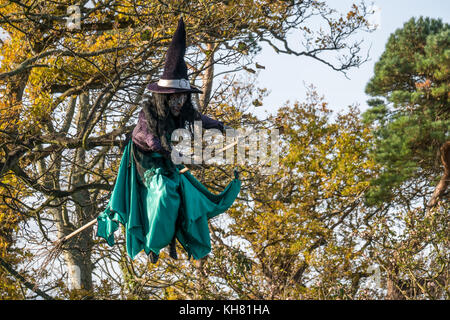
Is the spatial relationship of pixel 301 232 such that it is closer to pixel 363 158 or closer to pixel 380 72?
pixel 363 158

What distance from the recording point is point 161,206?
15.9 ft

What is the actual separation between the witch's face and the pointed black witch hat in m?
0.10

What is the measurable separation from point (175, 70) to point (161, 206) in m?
1.05

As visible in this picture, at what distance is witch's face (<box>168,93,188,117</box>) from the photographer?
504 centimetres

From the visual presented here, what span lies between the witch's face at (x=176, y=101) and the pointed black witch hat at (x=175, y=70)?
101 millimetres

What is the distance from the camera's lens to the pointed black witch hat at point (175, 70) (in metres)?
4.95

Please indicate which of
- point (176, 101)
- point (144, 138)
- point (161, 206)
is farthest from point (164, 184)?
point (176, 101)

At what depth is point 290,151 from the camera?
14969mm

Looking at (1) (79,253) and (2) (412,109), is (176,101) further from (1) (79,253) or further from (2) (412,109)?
(2) (412,109)
